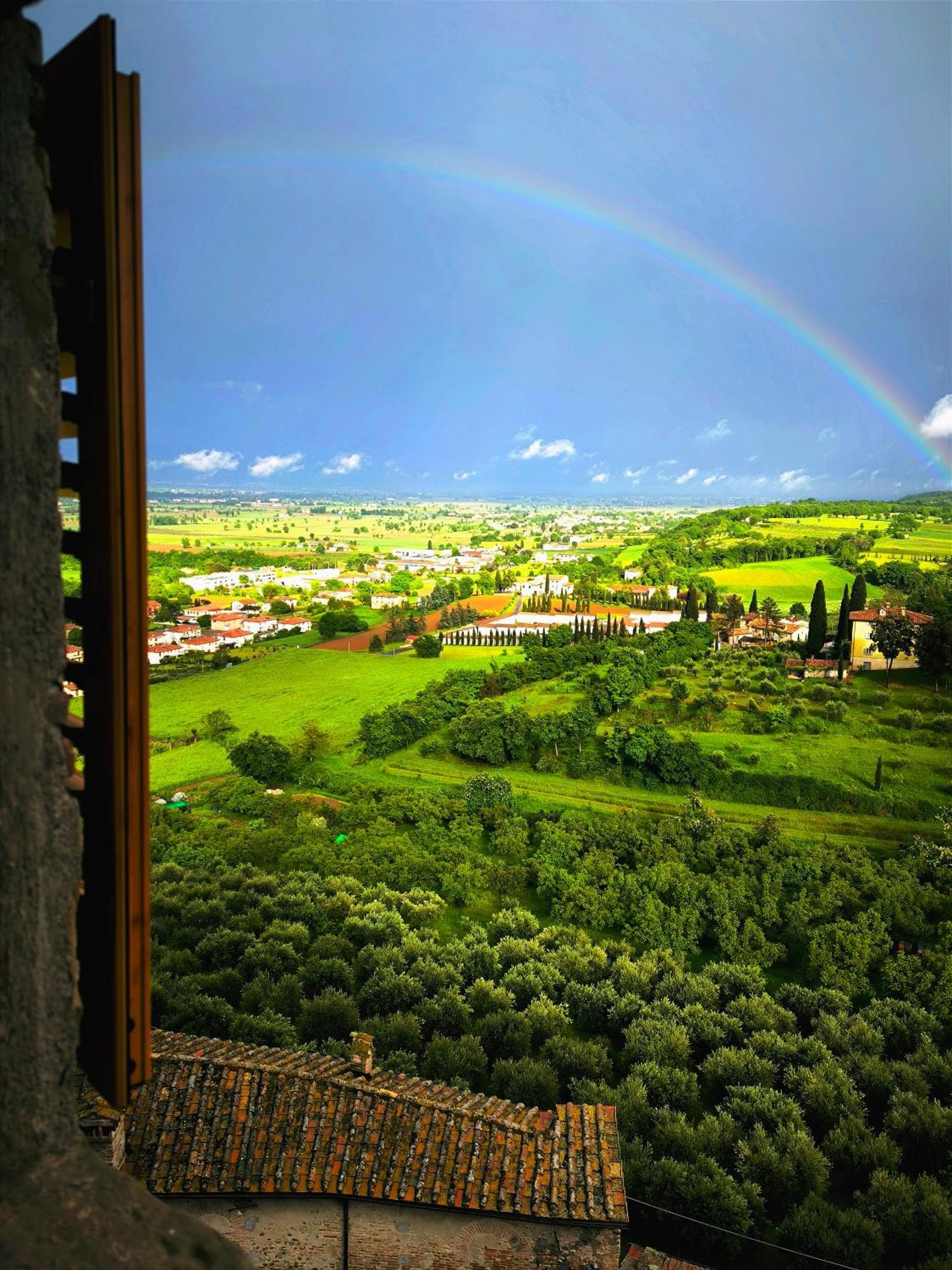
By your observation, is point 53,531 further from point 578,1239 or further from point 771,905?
point 771,905

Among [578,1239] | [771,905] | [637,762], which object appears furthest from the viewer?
[637,762]

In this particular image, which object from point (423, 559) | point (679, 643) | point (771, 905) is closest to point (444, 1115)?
point (771, 905)

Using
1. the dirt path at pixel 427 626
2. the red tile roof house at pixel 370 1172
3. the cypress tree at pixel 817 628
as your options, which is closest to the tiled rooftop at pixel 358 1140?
the red tile roof house at pixel 370 1172

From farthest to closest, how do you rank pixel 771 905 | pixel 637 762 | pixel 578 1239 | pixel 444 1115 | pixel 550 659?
pixel 550 659, pixel 637 762, pixel 771 905, pixel 444 1115, pixel 578 1239

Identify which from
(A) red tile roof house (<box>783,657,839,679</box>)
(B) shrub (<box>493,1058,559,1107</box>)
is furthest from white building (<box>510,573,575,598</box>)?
(B) shrub (<box>493,1058,559,1107</box>)

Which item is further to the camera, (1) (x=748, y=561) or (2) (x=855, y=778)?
(1) (x=748, y=561)

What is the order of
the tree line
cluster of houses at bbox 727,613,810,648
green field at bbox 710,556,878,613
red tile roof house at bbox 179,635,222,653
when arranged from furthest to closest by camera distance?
green field at bbox 710,556,878,613
red tile roof house at bbox 179,635,222,653
cluster of houses at bbox 727,613,810,648
the tree line

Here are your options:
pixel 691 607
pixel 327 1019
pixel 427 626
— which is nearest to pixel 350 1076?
pixel 327 1019

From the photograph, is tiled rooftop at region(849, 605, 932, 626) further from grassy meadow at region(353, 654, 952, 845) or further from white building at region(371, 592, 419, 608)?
white building at region(371, 592, 419, 608)

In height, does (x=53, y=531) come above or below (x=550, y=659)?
above
